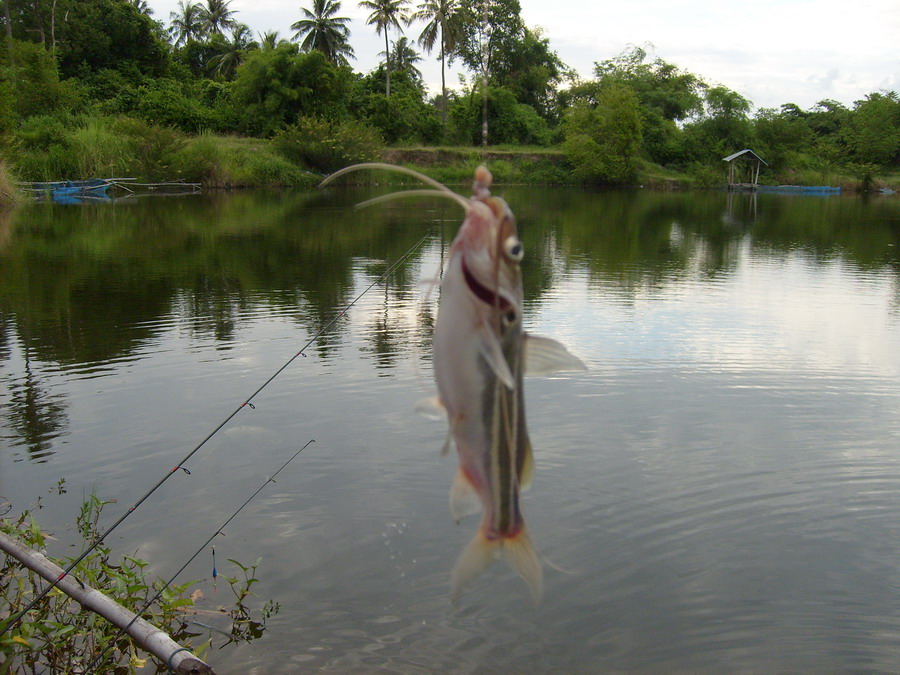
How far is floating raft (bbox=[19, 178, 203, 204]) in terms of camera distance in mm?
35906

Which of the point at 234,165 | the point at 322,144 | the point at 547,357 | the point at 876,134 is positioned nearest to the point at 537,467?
the point at 547,357


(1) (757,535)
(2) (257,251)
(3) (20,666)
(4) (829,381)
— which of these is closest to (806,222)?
(2) (257,251)

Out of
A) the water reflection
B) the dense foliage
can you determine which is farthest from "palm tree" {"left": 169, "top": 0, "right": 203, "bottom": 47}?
the water reflection

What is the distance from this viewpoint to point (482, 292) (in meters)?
1.08

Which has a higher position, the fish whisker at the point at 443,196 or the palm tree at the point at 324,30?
the palm tree at the point at 324,30

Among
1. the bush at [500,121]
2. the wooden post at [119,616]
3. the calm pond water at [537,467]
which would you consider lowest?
the calm pond water at [537,467]

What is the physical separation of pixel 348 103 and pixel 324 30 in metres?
A: 7.57

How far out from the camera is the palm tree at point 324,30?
6162 centimetres

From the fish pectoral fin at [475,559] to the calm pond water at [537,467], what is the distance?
289 millimetres

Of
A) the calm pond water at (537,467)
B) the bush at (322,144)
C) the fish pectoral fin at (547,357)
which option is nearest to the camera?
the fish pectoral fin at (547,357)

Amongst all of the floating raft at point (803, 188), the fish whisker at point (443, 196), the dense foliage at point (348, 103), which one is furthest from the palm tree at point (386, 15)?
the fish whisker at point (443, 196)

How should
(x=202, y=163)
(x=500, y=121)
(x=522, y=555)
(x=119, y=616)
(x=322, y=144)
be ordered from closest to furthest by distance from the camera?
(x=522, y=555) < (x=119, y=616) < (x=202, y=163) < (x=322, y=144) < (x=500, y=121)

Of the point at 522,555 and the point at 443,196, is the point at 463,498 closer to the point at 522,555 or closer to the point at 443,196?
the point at 522,555

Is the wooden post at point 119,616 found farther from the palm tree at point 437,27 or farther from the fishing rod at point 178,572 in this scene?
the palm tree at point 437,27
